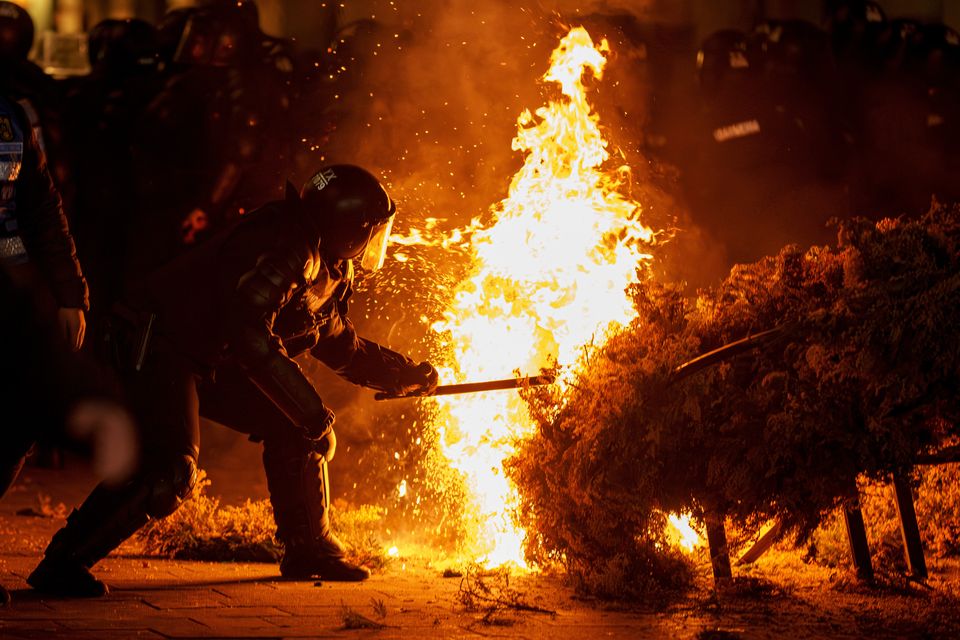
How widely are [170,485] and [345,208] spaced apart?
1379 mm

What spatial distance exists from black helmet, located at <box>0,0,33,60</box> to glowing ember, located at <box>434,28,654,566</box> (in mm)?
4977

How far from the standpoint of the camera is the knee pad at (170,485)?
14.3ft

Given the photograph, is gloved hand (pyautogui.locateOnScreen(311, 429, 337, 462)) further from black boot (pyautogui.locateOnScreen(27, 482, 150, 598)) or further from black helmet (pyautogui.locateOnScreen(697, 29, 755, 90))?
black helmet (pyautogui.locateOnScreen(697, 29, 755, 90))

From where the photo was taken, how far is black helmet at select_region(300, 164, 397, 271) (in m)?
4.77

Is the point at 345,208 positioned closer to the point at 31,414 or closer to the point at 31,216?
the point at 31,216

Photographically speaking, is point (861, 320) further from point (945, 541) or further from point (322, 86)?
point (322, 86)

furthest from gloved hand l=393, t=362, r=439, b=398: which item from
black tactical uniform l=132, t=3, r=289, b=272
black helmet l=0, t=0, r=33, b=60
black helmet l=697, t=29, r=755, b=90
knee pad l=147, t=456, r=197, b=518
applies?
black helmet l=0, t=0, r=33, b=60

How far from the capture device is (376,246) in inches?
200

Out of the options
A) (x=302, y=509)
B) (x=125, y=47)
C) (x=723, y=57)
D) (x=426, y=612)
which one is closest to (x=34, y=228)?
(x=302, y=509)

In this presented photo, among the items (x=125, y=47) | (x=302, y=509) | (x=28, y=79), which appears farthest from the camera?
(x=125, y=47)

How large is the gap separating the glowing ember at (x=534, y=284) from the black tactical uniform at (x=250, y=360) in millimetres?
911

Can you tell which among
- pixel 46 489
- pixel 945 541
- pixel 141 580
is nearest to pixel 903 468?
pixel 945 541

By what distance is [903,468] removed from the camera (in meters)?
3.79

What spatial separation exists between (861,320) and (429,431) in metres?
3.29
